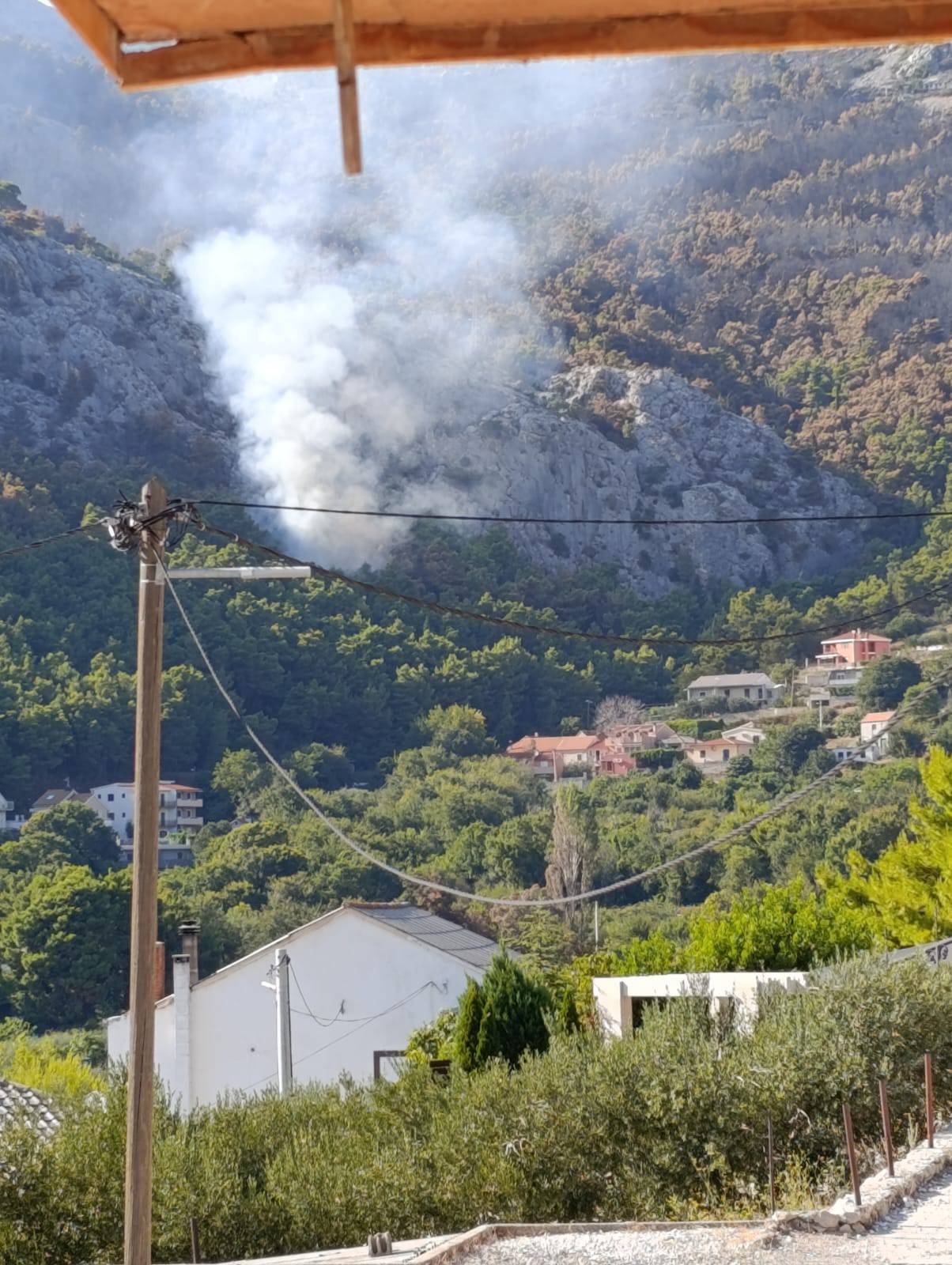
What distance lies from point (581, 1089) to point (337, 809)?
248 feet

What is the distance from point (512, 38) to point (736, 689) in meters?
115

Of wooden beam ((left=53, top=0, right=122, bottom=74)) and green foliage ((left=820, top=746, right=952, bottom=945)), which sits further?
green foliage ((left=820, top=746, right=952, bottom=945))

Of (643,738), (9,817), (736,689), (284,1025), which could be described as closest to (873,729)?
(643,738)

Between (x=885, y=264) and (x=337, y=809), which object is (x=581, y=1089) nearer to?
(x=337, y=809)

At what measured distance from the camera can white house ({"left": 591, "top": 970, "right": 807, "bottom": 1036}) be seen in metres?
19.6

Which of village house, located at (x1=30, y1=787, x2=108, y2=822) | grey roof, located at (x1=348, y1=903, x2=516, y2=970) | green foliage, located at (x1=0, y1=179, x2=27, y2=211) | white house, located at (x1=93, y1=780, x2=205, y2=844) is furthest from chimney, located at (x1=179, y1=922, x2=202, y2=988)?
green foliage, located at (x1=0, y1=179, x2=27, y2=211)

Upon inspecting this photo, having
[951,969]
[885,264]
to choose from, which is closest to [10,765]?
[951,969]

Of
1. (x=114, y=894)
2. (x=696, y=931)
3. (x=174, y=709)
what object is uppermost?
(x=174, y=709)

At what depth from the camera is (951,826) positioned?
37375mm

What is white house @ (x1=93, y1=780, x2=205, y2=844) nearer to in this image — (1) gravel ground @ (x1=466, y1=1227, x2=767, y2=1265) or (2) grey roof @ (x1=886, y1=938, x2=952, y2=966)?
(2) grey roof @ (x1=886, y1=938, x2=952, y2=966)

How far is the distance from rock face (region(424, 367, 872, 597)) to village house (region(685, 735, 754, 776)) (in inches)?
972

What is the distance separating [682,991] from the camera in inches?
790

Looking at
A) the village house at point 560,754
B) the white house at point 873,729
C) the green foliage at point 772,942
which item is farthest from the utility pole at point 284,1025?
the village house at point 560,754

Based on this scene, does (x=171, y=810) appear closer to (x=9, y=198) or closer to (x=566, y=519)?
(x=566, y=519)
